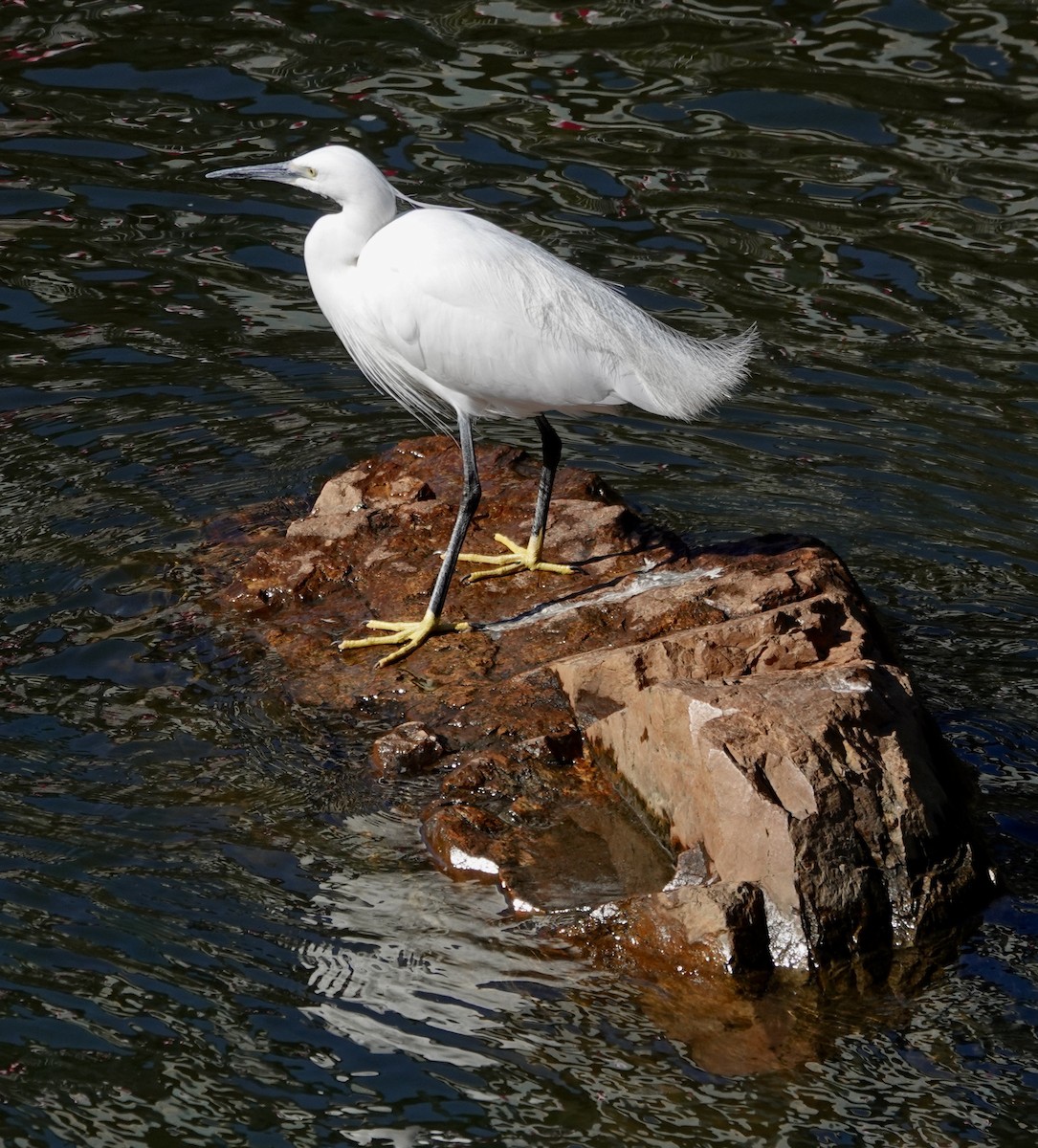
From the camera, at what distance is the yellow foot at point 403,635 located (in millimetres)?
6117

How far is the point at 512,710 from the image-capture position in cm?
562

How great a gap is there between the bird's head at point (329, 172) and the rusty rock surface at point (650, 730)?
4.61ft

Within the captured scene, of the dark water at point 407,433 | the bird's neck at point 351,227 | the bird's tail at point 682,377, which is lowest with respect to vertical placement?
the dark water at point 407,433

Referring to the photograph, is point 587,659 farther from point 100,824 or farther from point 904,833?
point 100,824

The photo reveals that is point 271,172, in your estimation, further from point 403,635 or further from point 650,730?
point 650,730

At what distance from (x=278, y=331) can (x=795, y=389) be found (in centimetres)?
317

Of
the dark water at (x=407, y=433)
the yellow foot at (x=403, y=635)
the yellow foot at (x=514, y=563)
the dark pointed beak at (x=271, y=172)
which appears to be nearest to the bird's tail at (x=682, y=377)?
the yellow foot at (x=514, y=563)

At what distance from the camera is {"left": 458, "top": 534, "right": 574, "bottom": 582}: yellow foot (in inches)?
259

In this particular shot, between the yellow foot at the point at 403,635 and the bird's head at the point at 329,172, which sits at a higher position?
the bird's head at the point at 329,172

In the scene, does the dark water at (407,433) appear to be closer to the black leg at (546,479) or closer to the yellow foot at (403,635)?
the yellow foot at (403,635)

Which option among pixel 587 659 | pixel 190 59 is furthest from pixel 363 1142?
pixel 190 59

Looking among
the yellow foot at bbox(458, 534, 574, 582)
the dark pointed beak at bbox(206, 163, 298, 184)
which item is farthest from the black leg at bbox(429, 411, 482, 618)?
the dark pointed beak at bbox(206, 163, 298, 184)

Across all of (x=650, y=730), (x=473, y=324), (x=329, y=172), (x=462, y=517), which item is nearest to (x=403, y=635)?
(x=462, y=517)

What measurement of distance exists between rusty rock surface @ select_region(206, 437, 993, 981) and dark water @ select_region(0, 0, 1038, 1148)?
0.21 metres
